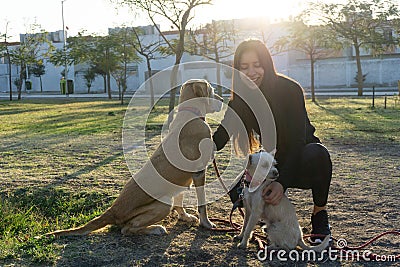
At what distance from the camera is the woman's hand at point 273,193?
372cm

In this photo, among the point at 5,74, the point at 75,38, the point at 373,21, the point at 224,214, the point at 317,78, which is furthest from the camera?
the point at 5,74

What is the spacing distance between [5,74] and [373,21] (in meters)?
44.1

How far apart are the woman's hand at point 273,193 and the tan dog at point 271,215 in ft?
0.11

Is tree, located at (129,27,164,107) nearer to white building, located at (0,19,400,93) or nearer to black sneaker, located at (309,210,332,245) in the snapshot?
white building, located at (0,19,400,93)

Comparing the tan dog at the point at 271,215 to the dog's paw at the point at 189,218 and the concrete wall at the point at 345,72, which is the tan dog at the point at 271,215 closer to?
the dog's paw at the point at 189,218

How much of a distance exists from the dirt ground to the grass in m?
0.37

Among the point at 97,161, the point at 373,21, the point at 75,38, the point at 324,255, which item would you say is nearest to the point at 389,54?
the point at 373,21

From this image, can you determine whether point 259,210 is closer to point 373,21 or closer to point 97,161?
point 97,161

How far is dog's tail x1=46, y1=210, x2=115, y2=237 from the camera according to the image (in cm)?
405

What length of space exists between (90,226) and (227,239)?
3.86ft

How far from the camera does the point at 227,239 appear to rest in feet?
13.5

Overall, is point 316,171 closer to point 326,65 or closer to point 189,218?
point 189,218

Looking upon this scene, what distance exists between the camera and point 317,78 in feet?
143

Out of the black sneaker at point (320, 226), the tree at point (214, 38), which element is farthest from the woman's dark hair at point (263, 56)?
the tree at point (214, 38)
